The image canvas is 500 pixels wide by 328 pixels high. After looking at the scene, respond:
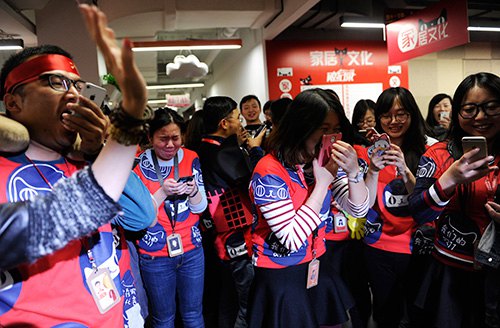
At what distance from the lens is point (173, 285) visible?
245cm

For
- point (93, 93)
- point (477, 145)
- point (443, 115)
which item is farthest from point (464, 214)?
point (443, 115)

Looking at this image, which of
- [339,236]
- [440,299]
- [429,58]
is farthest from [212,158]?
[429,58]

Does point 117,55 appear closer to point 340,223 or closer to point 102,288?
point 102,288

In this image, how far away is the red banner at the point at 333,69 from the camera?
7.24 meters

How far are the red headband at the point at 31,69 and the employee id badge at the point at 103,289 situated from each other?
54 centimetres

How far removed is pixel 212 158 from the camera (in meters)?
2.67

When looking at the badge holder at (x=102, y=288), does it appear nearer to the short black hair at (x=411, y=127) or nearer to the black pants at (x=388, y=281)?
the black pants at (x=388, y=281)

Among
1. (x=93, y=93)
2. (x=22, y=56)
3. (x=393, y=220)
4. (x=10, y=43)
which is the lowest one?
(x=393, y=220)

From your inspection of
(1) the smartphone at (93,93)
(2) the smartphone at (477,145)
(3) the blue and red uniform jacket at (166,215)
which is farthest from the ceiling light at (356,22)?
(1) the smartphone at (93,93)

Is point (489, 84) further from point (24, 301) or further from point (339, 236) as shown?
point (24, 301)

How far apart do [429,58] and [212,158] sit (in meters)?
7.78

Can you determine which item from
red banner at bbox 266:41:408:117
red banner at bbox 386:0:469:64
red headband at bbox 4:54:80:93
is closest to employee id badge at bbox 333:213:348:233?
red headband at bbox 4:54:80:93

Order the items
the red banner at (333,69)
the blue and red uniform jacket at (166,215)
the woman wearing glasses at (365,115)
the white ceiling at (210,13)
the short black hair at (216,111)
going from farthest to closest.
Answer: the red banner at (333,69), the white ceiling at (210,13), the woman wearing glasses at (365,115), the short black hair at (216,111), the blue and red uniform jacket at (166,215)

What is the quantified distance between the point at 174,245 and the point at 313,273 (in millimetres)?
1024
